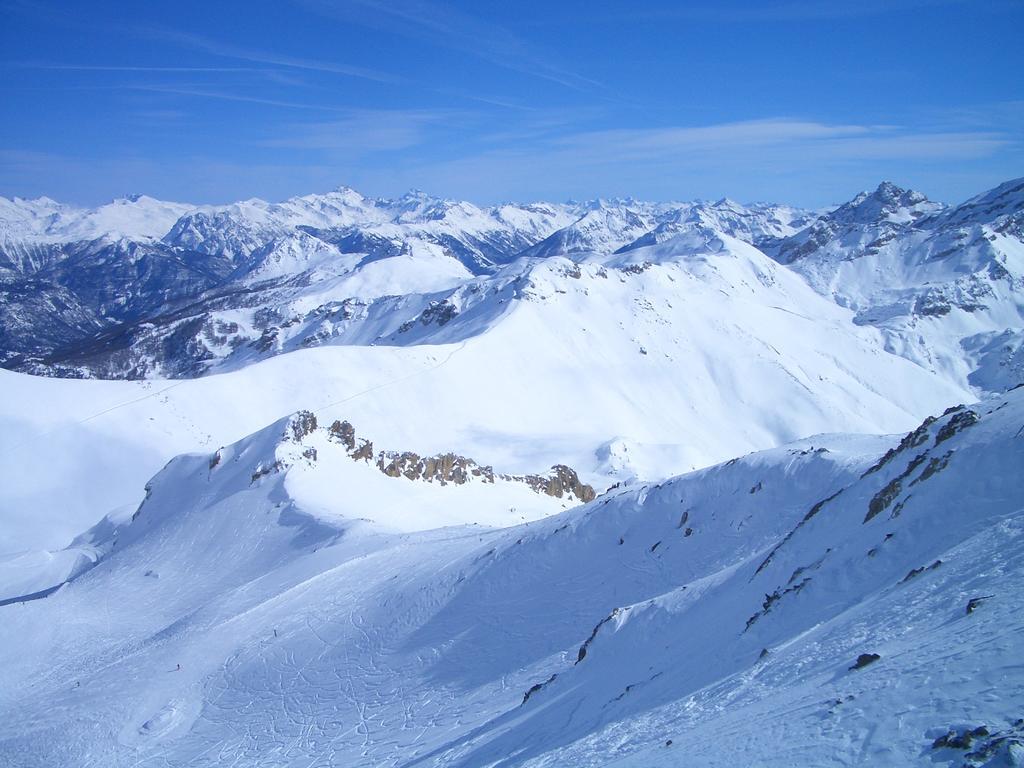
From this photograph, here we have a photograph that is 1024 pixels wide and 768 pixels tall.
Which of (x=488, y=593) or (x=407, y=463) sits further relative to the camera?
(x=407, y=463)

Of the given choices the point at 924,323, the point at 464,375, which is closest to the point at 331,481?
the point at 464,375

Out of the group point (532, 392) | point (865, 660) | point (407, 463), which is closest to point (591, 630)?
point (865, 660)

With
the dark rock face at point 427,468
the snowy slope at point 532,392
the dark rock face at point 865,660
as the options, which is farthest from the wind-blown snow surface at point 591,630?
the snowy slope at point 532,392

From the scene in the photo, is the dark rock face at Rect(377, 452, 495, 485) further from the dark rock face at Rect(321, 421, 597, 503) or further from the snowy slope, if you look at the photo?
the snowy slope

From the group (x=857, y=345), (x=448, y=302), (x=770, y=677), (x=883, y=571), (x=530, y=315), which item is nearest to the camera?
(x=770, y=677)

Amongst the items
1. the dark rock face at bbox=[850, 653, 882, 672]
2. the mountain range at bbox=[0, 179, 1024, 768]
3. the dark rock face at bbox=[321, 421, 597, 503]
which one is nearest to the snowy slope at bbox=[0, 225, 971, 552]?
the mountain range at bbox=[0, 179, 1024, 768]

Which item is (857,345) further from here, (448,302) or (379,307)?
(379,307)

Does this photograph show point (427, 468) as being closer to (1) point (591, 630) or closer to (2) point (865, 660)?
(1) point (591, 630)

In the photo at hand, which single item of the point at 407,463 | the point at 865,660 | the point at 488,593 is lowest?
the point at 488,593

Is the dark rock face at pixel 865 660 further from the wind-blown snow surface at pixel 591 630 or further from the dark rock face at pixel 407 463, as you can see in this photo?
the dark rock face at pixel 407 463
